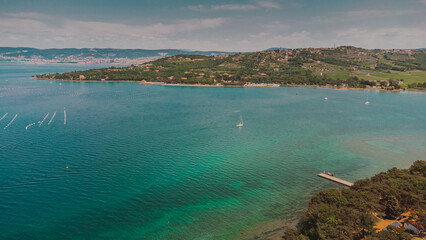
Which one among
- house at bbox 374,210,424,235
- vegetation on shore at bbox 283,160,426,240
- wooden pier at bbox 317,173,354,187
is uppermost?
vegetation on shore at bbox 283,160,426,240

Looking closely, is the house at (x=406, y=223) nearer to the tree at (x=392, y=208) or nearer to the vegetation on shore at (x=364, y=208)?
the vegetation on shore at (x=364, y=208)

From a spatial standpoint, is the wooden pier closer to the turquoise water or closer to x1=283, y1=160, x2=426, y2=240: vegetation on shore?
the turquoise water

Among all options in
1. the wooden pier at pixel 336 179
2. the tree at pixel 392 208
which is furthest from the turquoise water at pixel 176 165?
the tree at pixel 392 208

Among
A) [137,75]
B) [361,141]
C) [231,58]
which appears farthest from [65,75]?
[361,141]

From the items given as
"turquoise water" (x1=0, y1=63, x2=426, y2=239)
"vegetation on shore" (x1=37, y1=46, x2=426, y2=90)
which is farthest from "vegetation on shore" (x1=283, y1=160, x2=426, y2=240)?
"vegetation on shore" (x1=37, y1=46, x2=426, y2=90)

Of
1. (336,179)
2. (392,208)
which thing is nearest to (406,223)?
(392,208)

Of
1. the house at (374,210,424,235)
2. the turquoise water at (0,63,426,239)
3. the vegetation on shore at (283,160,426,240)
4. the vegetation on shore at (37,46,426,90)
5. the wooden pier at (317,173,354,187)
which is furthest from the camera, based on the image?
the vegetation on shore at (37,46,426,90)

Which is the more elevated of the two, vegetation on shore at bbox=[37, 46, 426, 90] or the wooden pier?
vegetation on shore at bbox=[37, 46, 426, 90]
